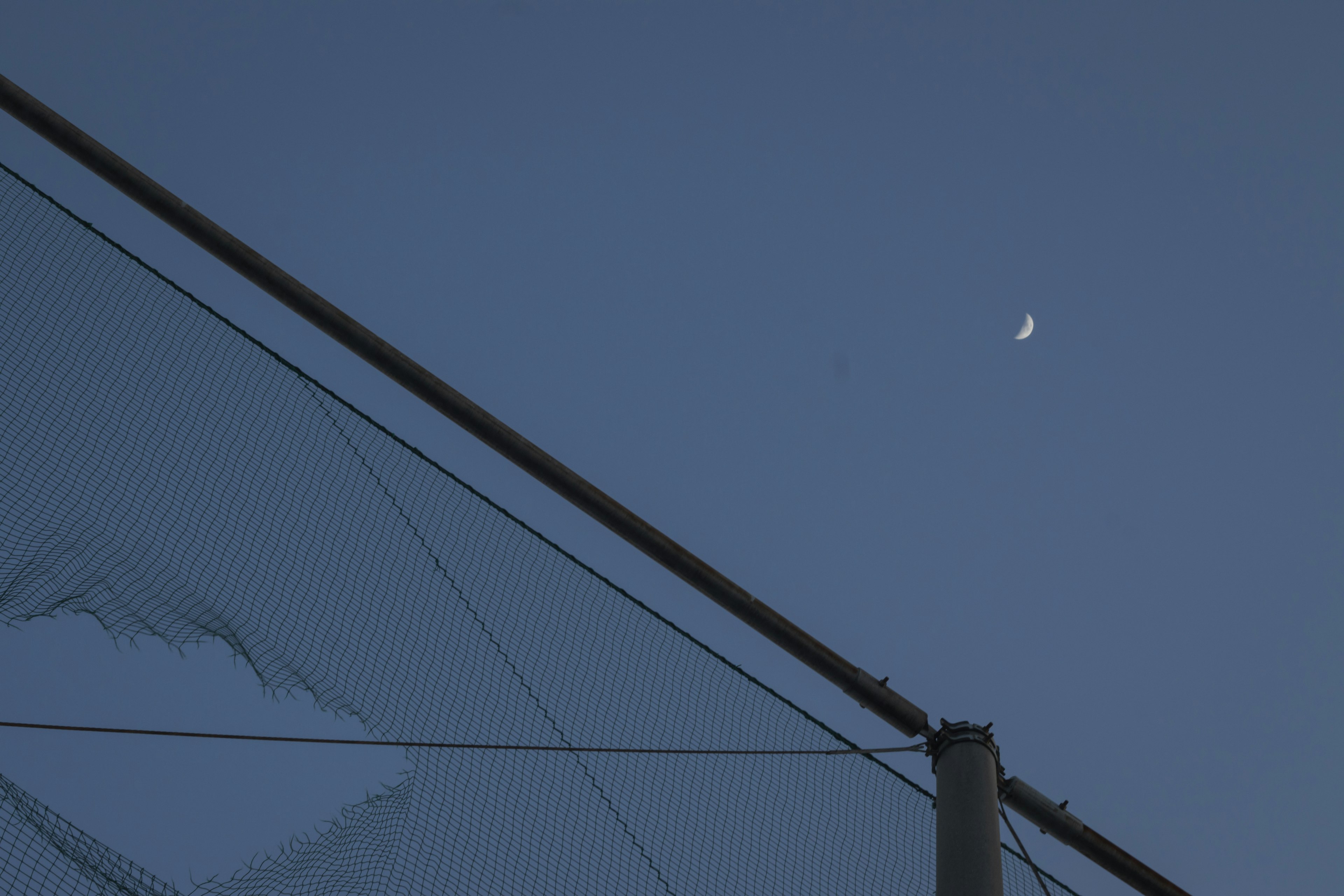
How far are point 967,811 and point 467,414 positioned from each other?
6.90ft

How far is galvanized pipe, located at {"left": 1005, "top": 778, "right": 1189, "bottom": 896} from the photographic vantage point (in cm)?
387

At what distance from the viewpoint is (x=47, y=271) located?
4.40 m

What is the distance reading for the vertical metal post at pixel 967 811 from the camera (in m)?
3.30

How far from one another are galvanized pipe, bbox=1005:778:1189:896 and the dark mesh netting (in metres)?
0.67

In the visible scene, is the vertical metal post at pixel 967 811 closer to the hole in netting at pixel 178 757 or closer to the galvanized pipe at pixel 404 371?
the galvanized pipe at pixel 404 371

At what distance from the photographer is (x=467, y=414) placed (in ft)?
12.2

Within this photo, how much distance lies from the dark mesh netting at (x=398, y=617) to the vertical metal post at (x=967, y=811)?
0.73 m

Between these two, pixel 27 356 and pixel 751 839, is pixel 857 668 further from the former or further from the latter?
pixel 27 356

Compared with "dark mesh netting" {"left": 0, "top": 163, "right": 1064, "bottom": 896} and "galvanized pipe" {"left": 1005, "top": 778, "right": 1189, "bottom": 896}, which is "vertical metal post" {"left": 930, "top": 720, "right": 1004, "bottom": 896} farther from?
"dark mesh netting" {"left": 0, "top": 163, "right": 1064, "bottom": 896}

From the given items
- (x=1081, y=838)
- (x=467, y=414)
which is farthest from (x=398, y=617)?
(x=1081, y=838)

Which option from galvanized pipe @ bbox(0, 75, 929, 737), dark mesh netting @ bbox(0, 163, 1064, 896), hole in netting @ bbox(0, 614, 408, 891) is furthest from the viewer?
hole in netting @ bbox(0, 614, 408, 891)

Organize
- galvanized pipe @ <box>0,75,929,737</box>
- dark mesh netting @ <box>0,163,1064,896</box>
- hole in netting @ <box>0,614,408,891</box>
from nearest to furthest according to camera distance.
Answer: galvanized pipe @ <box>0,75,929,737</box>
dark mesh netting @ <box>0,163,1064,896</box>
hole in netting @ <box>0,614,408,891</box>

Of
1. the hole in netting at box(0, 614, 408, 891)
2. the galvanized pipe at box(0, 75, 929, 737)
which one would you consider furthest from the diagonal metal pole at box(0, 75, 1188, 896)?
the hole in netting at box(0, 614, 408, 891)

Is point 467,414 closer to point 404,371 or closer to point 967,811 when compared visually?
point 404,371
